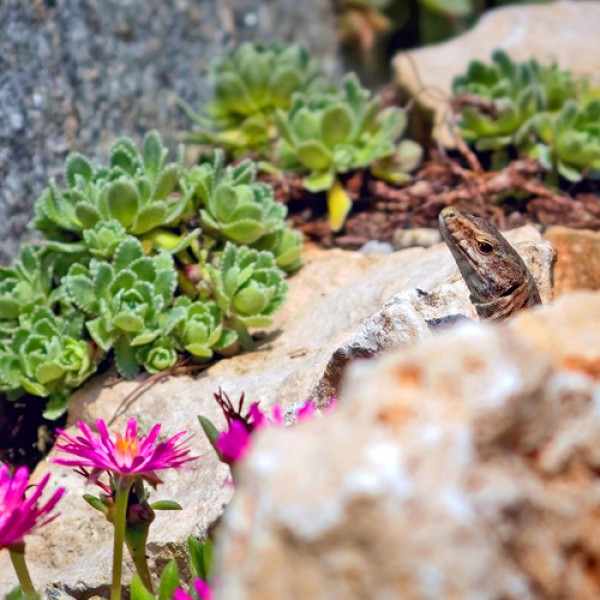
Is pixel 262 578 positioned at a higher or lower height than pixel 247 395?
higher

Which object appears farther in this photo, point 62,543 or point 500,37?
point 500,37

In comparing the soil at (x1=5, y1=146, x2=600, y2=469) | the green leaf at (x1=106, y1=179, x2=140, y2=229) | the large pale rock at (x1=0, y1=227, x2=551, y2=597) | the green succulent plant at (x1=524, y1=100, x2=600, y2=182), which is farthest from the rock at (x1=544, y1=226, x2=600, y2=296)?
the green leaf at (x1=106, y1=179, x2=140, y2=229)

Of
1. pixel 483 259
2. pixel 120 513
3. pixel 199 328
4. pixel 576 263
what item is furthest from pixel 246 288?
pixel 120 513

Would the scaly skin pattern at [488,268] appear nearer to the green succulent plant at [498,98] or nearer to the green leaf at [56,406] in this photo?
the green leaf at [56,406]

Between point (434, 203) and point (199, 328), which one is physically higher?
point (199, 328)

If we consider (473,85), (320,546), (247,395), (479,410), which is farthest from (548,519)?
(473,85)

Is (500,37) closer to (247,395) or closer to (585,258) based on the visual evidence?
(585,258)

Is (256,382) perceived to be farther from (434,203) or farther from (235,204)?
(434,203)

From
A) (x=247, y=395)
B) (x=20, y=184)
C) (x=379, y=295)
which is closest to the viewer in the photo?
(x=247, y=395)
